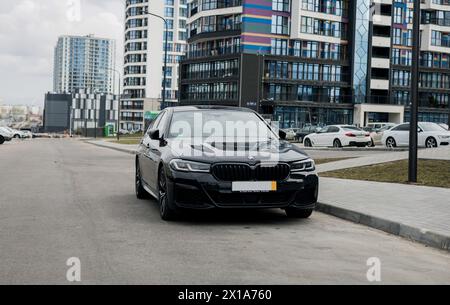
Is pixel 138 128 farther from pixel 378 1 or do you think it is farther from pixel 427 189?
pixel 427 189

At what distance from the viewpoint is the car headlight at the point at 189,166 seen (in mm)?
7051

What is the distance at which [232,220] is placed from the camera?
781cm

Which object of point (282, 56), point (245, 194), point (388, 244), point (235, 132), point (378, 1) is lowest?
point (388, 244)

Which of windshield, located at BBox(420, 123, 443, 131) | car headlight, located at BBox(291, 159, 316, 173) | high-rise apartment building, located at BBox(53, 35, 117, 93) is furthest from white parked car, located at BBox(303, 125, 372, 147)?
high-rise apartment building, located at BBox(53, 35, 117, 93)

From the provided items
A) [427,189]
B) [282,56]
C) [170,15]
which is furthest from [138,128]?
[427,189]

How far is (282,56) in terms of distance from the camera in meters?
68.9

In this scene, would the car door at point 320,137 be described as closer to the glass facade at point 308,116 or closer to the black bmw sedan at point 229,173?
the black bmw sedan at point 229,173

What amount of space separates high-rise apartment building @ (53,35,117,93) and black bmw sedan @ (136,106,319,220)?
119273mm
